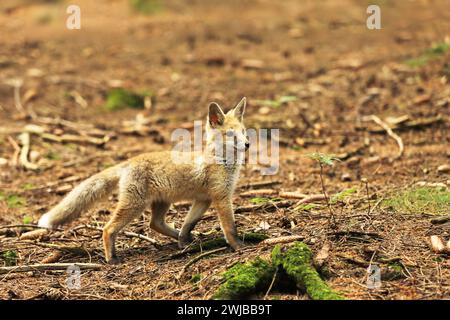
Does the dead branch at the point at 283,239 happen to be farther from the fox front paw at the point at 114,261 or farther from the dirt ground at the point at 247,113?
the fox front paw at the point at 114,261

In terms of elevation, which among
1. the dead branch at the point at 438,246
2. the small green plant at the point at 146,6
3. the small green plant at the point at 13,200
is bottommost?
the dead branch at the point at 438,246

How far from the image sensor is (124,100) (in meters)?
14.4

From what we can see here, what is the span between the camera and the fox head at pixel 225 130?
7719 mm

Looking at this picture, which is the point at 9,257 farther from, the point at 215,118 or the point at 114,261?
the point at 215,118

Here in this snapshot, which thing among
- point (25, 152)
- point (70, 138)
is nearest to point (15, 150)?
point (25, 152)

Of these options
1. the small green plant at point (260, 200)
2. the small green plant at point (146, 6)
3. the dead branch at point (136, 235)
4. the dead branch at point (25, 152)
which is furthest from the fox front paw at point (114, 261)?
the small green plant at point (146, 6)

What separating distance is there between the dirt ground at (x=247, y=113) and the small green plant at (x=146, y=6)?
230mm

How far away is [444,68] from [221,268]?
30.5 ft

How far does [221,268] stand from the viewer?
6.32 m

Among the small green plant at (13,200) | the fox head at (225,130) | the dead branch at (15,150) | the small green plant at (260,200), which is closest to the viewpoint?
the fox head at (225,130)

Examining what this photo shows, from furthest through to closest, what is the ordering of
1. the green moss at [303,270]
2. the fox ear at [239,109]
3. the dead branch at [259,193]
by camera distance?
the dead branch at [259,193] → the fox ear at [239,109] → the green moss at [303,270]

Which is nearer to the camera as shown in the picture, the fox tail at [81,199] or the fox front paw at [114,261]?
the fox front paw at [114,261]

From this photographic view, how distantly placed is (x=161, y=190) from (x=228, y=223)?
91cm
